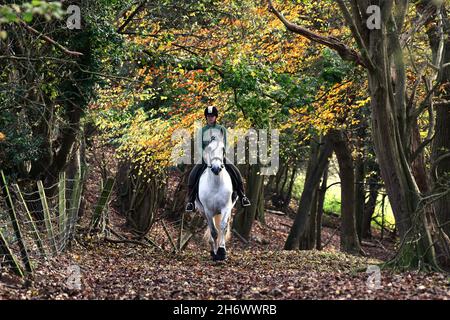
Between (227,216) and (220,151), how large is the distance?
6.19ft

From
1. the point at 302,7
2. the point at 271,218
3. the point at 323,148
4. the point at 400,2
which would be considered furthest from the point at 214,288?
the point at 271,218

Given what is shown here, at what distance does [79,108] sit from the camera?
1611 centimetres

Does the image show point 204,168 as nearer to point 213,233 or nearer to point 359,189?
point 213,233

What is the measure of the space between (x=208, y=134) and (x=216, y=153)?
0.61m

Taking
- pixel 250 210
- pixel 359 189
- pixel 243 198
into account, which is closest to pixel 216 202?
pixel 243 198

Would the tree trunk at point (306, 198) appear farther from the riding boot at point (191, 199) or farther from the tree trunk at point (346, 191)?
the riding boot at point (191, 199)

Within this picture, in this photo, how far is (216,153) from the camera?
1441 centimetres

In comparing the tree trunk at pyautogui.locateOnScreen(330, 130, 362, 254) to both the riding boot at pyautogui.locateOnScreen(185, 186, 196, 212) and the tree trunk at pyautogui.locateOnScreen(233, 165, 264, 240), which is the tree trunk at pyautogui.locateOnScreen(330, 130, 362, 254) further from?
the riding boot at pyautogui.locateOnScreen(185, 186, 196, 212)

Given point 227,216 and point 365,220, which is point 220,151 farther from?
point 365,220

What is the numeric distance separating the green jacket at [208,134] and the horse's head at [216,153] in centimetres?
17

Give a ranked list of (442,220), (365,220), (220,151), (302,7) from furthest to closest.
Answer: (365,220)
(302,7)
(442,220)
(220,151)

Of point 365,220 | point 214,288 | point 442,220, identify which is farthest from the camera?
point 365,220

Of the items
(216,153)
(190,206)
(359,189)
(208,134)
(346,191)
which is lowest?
(190,206)

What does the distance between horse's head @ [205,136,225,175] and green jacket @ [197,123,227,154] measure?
17cm
